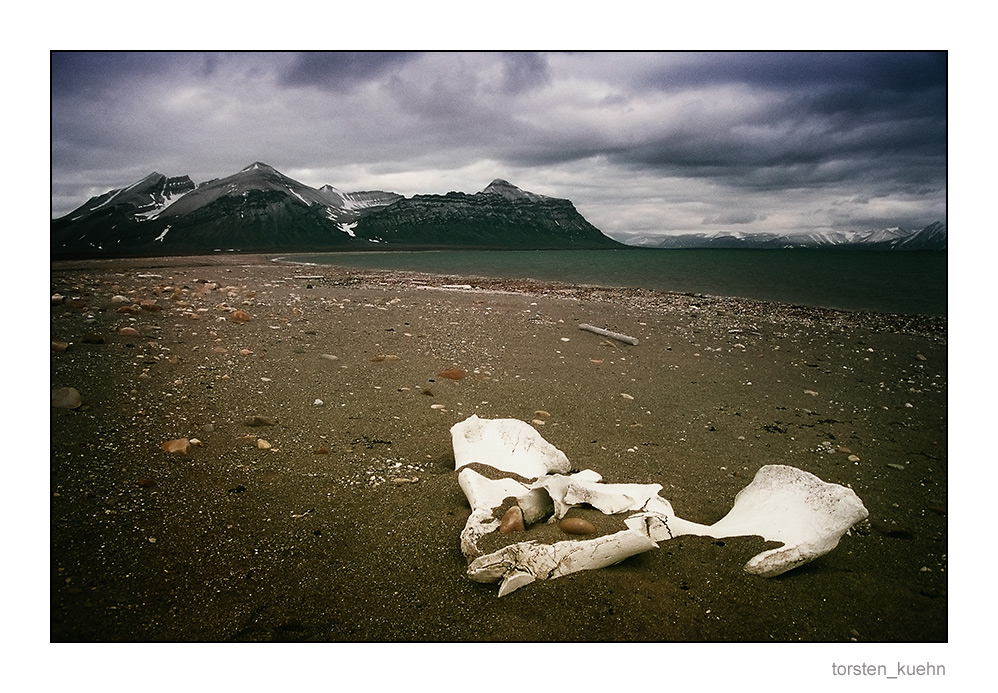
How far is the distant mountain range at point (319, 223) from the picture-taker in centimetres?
292

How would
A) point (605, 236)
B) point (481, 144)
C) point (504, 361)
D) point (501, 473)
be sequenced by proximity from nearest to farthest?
point (501, 473) < point (481, 144) < point (504, 361) < point (605, 236)

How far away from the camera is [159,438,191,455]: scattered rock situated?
2.42m

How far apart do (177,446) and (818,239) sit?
3752 millimetres

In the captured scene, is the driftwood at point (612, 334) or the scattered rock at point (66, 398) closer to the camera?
the scattered rock at point (66, 398)

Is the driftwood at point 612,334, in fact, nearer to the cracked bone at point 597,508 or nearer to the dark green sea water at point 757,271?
the dark green sea water at point 757,271

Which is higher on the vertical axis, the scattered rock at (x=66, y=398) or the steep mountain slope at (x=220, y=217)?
the steep mountain slope at (x=220, y=217)

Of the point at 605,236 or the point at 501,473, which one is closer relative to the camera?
the point at 501,473

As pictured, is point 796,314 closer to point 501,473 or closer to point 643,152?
point 643,152

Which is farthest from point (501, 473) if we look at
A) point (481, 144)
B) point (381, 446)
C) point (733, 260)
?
point (733, 260)

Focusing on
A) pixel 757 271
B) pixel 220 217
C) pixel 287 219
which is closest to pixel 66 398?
pixel 220 217

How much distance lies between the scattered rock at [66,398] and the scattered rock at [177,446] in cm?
50

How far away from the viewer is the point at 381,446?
2639 mm

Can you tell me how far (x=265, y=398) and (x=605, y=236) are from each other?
108 inches

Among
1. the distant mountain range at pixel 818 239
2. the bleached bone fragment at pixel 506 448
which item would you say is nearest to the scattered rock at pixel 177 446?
the bleached bone fragment at pixel 506 448
